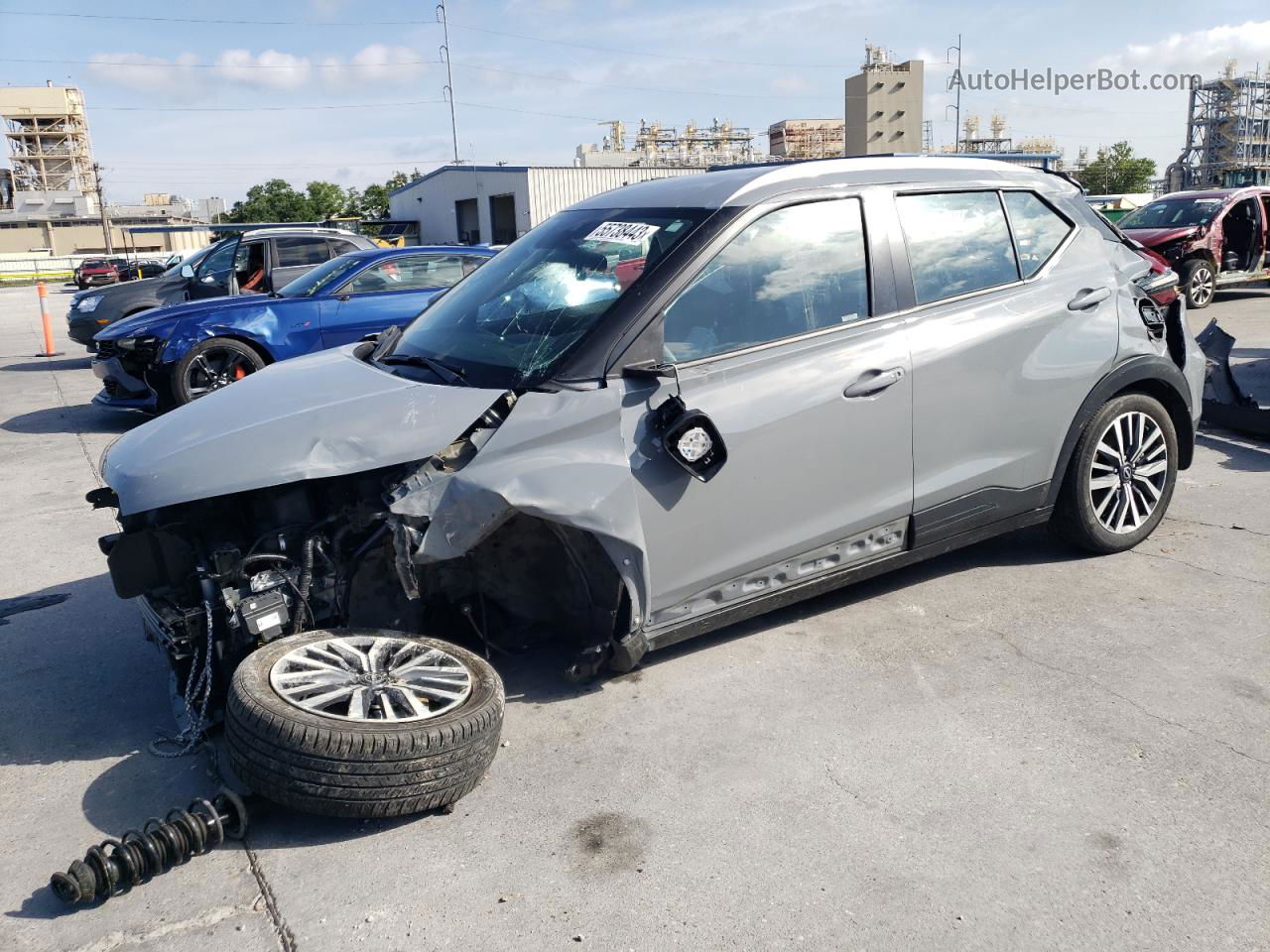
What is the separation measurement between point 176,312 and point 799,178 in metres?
7.00

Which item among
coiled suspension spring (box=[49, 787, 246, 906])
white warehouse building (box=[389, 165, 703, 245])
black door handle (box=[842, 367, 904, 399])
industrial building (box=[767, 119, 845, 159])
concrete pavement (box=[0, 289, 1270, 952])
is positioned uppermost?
industrial building (box=[767, 119, 845, 159])

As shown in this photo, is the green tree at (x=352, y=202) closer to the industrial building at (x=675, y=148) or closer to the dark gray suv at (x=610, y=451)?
the industrial building at (x=675, y=148)

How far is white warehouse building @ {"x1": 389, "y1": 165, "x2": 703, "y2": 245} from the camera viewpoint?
43.4 meters

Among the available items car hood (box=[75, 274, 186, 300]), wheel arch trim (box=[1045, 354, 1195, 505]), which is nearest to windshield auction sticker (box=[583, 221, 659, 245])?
wheel arch trim (box=[1045, 354, 1195, 505])

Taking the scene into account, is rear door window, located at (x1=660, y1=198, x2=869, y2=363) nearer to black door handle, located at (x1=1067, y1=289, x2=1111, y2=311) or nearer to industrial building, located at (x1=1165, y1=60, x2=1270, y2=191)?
black door handle, located at (x1=1067, y1=289, x2=1111, y2=311)

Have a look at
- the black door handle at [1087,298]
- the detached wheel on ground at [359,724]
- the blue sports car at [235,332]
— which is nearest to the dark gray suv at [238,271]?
the blue sports car at [235,332]

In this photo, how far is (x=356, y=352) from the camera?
4488mm

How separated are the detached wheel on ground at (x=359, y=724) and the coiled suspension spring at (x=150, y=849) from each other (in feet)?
0.41

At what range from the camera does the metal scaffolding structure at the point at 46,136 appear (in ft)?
428

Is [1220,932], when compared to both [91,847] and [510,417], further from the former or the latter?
[91,847]

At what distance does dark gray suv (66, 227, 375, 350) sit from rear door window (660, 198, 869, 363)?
8.72 meters

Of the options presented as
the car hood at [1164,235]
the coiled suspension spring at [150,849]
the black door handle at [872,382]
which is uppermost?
the car hood at [1164,235]

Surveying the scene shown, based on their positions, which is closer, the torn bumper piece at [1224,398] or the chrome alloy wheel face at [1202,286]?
the torn bumper piece at [1224,398]

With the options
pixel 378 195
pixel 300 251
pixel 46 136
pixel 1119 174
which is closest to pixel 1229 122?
pixel 1119 174
